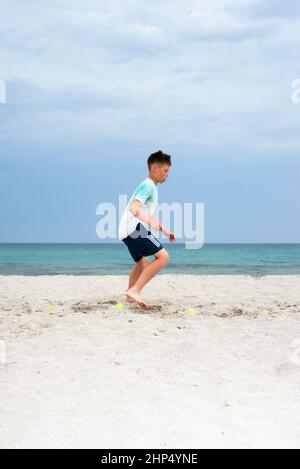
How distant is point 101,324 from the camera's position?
6000 millimetres

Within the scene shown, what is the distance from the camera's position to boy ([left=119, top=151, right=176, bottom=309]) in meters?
6.69

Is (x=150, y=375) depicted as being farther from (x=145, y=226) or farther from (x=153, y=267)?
(x=145, y=226)

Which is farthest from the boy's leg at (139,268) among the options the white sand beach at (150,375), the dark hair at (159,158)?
the dark hair at (159,158)

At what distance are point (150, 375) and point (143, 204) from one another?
273cm

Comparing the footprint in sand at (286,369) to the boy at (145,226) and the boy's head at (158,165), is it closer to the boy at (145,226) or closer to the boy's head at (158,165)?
the boy at (145,226)

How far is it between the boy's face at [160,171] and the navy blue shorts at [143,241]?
25.9 inches

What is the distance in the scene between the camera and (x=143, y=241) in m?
6.79

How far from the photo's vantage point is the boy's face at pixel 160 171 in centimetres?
684

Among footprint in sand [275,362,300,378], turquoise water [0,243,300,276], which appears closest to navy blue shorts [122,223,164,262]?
footprint in sand [275,362,300,378]

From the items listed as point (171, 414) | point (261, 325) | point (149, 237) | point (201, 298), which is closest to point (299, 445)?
point (171, 414)

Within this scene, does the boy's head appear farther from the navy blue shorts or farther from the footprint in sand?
the footprint in sand
